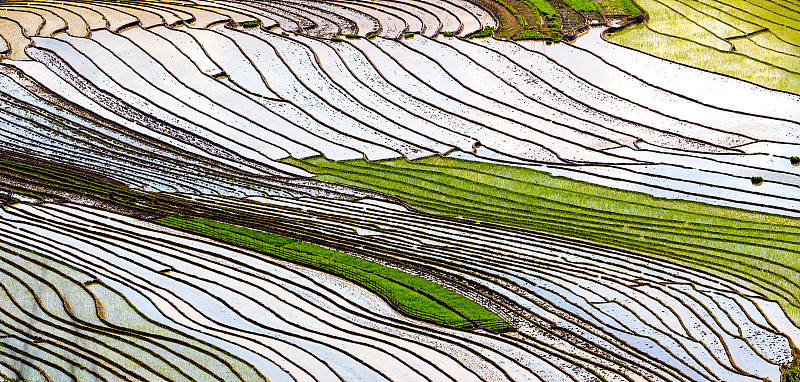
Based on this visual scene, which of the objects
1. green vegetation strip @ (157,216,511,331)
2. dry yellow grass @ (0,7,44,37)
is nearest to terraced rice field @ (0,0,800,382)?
green vegetation strip @ (157,216,511,331)

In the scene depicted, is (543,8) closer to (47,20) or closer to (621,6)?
(621,6)

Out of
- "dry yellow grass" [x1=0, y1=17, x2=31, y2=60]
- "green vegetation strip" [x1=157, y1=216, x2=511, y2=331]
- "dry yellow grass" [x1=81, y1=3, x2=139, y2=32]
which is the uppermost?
"dry yellow grass" [x1=81, y1=3, x2=139, y2=32]

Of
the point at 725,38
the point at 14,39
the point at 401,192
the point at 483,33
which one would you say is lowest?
the point at 401,192

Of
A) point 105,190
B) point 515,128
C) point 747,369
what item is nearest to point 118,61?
point 105,190

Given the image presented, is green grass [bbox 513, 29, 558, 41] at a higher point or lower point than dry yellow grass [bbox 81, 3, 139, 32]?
higher

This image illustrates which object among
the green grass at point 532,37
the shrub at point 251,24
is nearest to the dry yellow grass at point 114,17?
the shrub at point 251,24

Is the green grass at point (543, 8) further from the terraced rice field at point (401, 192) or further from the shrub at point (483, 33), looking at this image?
the shrub at point (483, 33)

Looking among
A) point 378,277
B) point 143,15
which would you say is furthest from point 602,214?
point 143,15

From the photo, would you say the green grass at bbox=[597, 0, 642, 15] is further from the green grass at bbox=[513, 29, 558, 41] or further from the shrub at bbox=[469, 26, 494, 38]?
the shrub at bbox=[469, 26, 494, 38]
